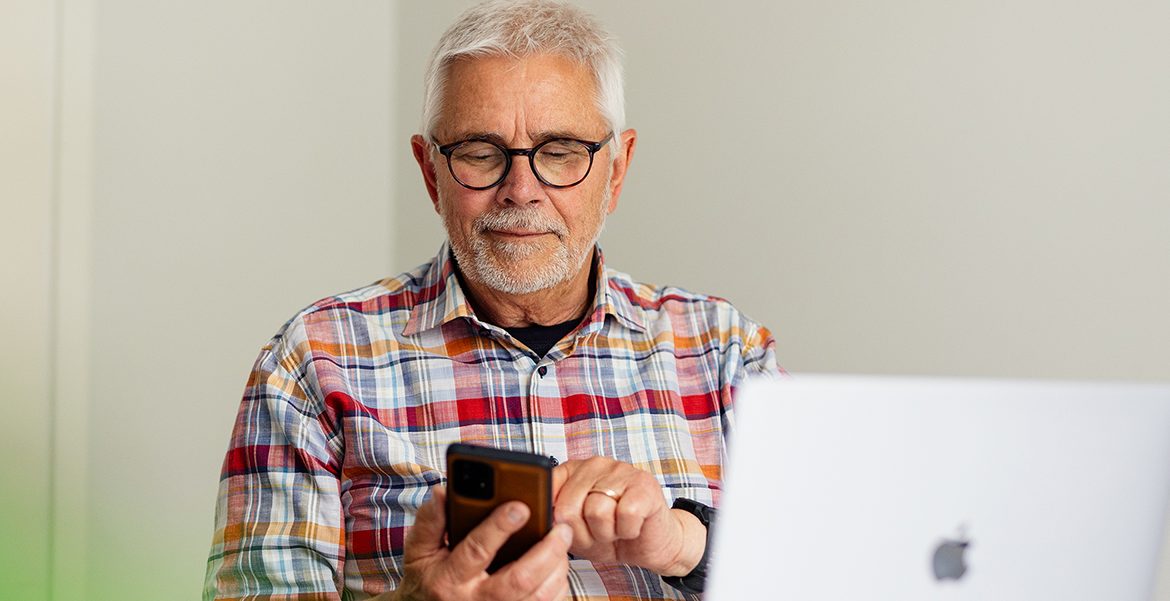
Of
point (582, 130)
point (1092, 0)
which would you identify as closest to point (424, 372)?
point (582, 130)

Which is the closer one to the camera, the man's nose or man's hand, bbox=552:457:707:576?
man's hand, bbox=552:457:707:576

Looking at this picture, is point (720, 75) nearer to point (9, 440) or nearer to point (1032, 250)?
point (1032, 250)

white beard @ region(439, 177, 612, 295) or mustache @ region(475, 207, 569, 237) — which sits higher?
mustache @ region(475, 207, 569, 237)

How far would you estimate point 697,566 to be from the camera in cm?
128

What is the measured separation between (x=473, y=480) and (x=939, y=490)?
1.33ft

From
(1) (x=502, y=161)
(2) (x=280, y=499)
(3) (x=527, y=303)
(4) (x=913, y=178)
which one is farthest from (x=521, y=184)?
(4) (x=913, y=178)

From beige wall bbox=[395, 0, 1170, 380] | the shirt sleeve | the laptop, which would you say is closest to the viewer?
the laptop

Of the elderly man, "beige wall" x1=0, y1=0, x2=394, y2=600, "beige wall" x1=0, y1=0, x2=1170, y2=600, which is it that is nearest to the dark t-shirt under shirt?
→ the elderly man

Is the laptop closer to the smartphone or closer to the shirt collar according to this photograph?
the smartphone

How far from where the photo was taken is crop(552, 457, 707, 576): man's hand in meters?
1.08

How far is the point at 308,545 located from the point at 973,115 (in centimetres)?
136

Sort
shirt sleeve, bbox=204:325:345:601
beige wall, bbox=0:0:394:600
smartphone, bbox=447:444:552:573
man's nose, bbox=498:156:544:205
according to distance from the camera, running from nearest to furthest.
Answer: smartphone, bbox=447:444:552:573
shirt sleeve, bbox=204:325:345:601
man's nose, bbox=498:156:544:205
beige wall, bbox=0:0:394:600

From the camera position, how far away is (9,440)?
1.89 m

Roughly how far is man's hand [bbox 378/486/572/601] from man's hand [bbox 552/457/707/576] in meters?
0.07
